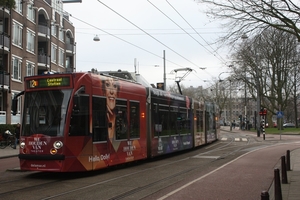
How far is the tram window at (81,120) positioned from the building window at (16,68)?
2439 centimetres

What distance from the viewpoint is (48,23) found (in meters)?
41.0

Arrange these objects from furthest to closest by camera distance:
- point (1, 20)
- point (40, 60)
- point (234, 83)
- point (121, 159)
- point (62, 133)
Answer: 1. point (234, 83)
2. point (40, 60)
3. point (1, 20)
4. point (121, 159)
5. point (62, 133)

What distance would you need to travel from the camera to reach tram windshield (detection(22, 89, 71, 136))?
416 inches

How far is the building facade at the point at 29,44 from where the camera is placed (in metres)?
32.0

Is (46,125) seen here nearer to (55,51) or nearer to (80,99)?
(80,99)

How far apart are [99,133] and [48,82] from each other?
2157 millimetres

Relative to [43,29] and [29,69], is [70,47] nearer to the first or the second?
[43,29]

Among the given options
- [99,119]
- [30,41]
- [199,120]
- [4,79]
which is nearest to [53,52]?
[30,41]

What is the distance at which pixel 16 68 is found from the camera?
33.9m

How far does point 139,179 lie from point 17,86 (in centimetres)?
2620

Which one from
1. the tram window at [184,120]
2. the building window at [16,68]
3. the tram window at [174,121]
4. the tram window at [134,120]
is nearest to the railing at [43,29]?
the building window at [16,68]

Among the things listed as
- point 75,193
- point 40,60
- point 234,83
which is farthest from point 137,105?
point 234,83

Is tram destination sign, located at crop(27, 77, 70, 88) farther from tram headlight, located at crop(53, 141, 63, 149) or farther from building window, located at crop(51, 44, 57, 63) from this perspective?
building window, located at crop(51, 44, 57, 63)

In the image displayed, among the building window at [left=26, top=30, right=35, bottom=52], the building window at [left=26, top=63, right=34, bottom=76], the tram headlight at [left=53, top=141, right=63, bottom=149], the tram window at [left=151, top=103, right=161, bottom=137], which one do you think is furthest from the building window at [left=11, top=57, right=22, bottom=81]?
the tram headlight at [left=53, top=141, right=63, bottom=149]
